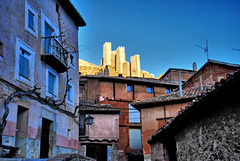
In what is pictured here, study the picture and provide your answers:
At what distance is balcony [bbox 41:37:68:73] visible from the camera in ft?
49.0

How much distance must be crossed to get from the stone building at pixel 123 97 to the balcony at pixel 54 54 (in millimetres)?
12585

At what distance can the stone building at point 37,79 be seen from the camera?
11742 mm

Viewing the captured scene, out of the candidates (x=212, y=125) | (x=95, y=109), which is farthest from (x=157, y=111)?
(x=212, y=125)

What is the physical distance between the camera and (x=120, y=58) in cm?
9738

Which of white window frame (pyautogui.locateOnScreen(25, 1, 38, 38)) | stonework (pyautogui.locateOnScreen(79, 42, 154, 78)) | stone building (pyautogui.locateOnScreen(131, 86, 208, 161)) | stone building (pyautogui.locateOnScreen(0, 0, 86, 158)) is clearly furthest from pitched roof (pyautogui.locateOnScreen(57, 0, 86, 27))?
stonework (pyautogui.locateOnScreen(79, 42, 154, 78))

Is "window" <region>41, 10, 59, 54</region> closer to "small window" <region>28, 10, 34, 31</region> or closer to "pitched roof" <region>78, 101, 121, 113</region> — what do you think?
"small window" <region>28, 10, 34, 31</region>

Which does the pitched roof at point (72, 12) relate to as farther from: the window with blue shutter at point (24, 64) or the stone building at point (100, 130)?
the stone building at point (100, 130)

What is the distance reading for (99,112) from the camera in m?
25.2

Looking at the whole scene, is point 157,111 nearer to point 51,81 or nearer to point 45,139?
point 51,81

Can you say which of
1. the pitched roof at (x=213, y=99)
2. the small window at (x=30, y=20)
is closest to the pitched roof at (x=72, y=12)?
the small window at (x=30, y=20)

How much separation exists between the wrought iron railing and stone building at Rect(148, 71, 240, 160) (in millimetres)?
7777

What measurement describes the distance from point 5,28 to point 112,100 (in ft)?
61.7

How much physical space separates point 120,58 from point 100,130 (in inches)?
2887

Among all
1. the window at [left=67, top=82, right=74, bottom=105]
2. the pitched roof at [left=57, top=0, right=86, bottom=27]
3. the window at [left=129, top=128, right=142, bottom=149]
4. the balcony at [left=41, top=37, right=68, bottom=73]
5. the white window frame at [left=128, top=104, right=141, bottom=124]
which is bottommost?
the window at [left=129, top=128, right=142, bottom=149]
